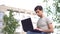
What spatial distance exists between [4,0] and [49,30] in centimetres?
92

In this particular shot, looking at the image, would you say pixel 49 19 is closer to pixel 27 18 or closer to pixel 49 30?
pixel 49 30

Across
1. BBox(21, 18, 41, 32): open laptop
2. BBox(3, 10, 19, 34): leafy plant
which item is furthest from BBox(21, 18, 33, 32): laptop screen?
BBox(3, 10, 19, 34): leafy plant

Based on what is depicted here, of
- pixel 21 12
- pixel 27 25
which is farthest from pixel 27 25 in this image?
pixel 21 12

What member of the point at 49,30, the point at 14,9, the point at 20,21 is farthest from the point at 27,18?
the point at 49,30

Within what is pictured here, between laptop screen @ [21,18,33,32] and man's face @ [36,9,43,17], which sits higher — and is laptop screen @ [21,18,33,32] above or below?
below

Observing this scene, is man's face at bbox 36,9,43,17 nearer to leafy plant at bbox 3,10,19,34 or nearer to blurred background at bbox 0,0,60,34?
blurred background at bbox 0,0,60,34

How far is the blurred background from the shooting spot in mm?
2223

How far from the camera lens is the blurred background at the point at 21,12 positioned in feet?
7.29

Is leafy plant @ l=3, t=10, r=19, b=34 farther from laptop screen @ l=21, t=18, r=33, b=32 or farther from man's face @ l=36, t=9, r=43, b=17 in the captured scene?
man's face @ l=36, t=9, r=43, b=17

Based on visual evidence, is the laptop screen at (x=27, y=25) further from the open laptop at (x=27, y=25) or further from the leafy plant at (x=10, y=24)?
the leafy plant at (x=10, y=24)

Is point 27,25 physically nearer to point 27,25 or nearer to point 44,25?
point 27,25

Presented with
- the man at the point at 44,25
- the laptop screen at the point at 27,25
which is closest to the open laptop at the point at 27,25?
the laptop screen at the point at 27,25

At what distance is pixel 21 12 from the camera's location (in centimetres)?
232

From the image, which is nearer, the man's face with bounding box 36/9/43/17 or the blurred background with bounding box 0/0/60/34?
the blurred background with bounding box 0/0/60/34
